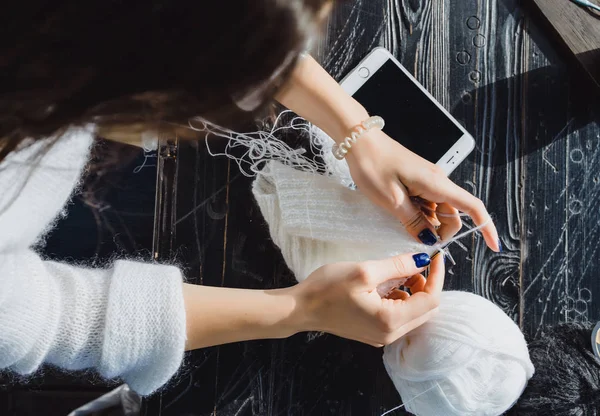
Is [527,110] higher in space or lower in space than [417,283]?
higher

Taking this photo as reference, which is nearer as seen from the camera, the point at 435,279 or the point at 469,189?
the point at 435,279

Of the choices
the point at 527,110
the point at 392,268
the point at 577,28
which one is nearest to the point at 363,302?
the point at 392,268

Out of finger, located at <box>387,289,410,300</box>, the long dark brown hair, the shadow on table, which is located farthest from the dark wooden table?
the long dark brown hair

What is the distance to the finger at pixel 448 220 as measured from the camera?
1.95 feet

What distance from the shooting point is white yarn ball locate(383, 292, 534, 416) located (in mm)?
576

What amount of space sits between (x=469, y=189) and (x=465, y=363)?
0.26 meters

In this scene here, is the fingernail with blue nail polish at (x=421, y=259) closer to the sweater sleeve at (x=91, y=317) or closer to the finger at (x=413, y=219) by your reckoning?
the finger at (x=413, y=219)

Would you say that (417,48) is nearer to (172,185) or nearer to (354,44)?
(354,44)

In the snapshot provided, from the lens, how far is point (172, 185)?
68 cm

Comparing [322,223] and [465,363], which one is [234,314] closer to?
[322,223]

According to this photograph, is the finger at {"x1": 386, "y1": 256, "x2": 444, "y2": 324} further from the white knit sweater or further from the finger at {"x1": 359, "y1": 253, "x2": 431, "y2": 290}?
the white knit sweater

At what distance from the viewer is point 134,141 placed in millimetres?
642

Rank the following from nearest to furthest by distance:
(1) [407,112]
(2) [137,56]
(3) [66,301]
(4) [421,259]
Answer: (2) [137,56], (3) [66,301], (4) [421,259], (1) [407,112]

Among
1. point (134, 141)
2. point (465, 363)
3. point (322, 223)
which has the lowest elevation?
point (465, 363)
